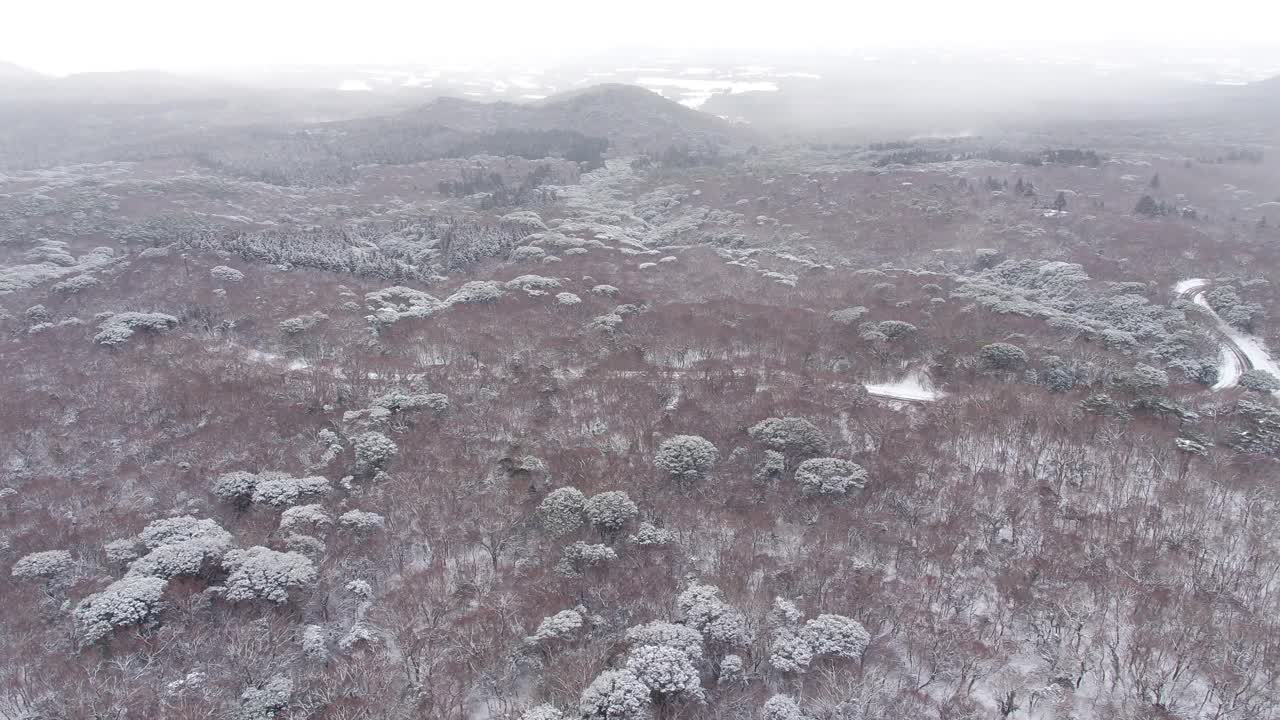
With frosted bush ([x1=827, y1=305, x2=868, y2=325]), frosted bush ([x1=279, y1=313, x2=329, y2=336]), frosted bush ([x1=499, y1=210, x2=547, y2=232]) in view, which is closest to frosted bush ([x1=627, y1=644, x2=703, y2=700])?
frosted bush ([x1=827, y1=305, x2=868, y2=325])

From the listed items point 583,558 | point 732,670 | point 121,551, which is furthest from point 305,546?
point 732,670

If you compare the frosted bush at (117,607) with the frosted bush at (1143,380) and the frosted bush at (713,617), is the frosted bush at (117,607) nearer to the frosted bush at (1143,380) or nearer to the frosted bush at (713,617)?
the frosted bush at (713,617)

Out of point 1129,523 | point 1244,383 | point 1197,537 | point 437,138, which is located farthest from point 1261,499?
point 437,138

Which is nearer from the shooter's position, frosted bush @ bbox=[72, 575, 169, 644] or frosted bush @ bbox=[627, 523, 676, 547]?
frosted bush @ bbox=[72, 575, 169, 644]

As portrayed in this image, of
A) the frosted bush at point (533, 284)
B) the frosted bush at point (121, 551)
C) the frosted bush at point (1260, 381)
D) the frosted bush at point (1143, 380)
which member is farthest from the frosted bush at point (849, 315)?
the frosted bush at point (121, 551)

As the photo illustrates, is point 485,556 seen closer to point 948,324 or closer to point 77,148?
point 948,324

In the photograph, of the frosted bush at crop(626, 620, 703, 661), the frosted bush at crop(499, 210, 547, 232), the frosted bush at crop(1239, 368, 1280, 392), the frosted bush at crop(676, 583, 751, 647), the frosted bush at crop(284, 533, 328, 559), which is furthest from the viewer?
the frosted bush at crop(499, 210, 547, 232)

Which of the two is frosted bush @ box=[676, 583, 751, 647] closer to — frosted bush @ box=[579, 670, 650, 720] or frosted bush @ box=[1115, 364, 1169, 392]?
frosted bush @ box=[579, 670, 650, 720]
